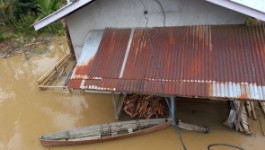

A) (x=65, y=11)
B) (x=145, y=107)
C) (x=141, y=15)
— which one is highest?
(x=141, y=15)

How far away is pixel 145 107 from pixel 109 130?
152cm

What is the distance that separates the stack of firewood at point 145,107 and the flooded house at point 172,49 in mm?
77

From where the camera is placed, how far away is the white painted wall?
9273 mm

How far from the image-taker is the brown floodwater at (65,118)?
31.3 ft

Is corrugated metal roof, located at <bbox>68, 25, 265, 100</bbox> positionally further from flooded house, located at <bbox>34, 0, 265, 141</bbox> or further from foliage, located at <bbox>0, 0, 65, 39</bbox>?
foliage, located at <bbox>0, 0, 65, 39</bbox>

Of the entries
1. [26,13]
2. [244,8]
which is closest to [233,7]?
[244,8]

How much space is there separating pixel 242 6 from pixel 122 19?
13.2 ft

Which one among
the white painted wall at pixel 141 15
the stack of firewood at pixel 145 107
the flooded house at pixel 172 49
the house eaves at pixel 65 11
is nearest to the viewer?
the flooded house at pixel 172 49

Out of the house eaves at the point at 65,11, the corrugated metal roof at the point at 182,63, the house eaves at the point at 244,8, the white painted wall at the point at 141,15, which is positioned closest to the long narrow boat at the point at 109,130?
the corrugated metal roof at the point at 182,63

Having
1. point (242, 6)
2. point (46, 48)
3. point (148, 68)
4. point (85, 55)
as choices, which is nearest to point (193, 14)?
point (242, 6)

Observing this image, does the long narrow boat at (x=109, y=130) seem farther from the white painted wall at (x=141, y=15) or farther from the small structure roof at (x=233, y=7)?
the small structure roof at (x=233, y=7)

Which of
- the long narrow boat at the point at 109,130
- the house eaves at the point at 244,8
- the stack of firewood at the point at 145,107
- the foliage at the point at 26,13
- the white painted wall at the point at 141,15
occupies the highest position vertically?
the foliage at the point at 26,13

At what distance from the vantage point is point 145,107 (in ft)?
34.0

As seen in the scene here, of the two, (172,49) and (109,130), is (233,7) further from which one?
(109,130)
